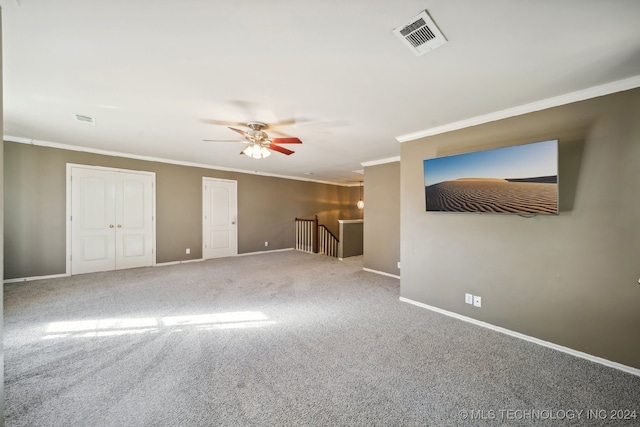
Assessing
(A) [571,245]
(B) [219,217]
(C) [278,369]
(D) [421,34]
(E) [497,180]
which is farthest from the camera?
(B) [219,217]

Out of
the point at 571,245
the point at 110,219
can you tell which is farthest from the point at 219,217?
the point at 571,245

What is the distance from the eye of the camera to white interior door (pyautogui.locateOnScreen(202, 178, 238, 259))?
6359 mm

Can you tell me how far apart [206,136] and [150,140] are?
110 cm

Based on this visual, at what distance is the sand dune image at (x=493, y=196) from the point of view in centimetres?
235

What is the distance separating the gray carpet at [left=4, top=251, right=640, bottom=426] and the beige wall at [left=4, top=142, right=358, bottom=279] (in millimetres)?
1101

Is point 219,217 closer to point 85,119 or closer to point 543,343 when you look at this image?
point 85,119

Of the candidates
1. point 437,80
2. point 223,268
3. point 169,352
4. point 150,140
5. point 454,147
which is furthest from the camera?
point 223,268

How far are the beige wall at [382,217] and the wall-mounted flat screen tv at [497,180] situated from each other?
1837 millimetres

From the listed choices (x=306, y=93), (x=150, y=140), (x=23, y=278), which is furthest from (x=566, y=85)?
(x=23, y=278)

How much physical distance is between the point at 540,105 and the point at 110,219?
23.0 ft

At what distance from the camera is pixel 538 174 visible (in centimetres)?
234

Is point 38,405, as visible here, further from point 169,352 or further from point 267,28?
point 267,28

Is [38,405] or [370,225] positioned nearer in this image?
[38,405]

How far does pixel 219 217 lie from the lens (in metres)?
6.57
